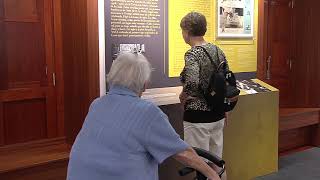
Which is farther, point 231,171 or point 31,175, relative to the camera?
point 231,171

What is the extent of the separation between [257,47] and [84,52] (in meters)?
2.06

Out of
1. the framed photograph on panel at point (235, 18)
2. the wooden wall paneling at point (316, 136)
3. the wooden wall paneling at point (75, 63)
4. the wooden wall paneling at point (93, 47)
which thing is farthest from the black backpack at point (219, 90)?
the wooden wall paneling at point (316, 136)

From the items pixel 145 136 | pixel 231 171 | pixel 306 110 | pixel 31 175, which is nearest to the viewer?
pixel 145 136

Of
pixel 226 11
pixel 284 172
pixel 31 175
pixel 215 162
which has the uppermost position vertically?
pixel 226 11

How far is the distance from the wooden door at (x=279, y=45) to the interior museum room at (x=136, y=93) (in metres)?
1.35

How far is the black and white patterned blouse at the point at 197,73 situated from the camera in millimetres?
2863

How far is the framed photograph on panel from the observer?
13.2 feet

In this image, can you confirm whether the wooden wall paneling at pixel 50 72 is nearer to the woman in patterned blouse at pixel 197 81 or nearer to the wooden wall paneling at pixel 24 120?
the wooden wall paneling at pixel 24 120

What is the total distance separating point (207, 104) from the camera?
2.94m

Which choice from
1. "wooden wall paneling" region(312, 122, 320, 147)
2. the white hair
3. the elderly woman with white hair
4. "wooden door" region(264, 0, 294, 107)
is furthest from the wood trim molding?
"wooden wall paneling" region(312, 122, 320, 147)

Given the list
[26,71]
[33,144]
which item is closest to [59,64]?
[26,71]

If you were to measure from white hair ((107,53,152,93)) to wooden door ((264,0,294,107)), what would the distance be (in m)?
4.47

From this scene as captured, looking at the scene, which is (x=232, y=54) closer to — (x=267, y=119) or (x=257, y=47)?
(x=257, y=47)

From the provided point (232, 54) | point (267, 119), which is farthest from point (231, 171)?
point (232, 54)
